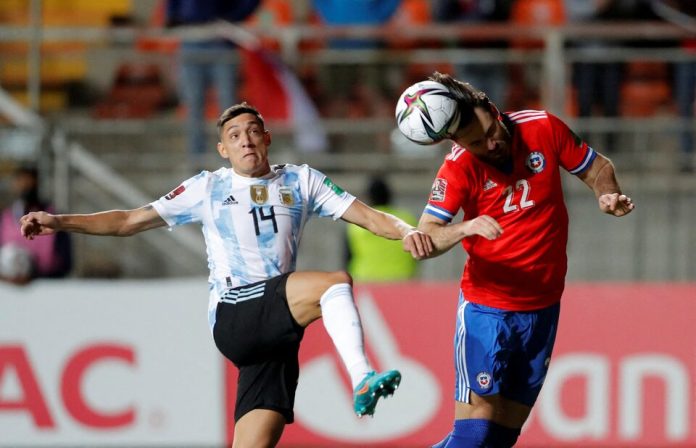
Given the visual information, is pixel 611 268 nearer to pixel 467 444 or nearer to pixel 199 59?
pixel 199 59

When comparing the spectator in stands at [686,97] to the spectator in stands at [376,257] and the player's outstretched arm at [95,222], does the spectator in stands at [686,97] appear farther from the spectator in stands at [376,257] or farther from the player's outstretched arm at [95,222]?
the player's outstretched arm at [95,222]

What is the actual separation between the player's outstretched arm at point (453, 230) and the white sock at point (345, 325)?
20.6 inches

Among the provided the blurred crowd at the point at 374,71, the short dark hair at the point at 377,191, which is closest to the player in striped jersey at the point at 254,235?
the short dark hair at the point at 377,191

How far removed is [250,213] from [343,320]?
2.99 ft

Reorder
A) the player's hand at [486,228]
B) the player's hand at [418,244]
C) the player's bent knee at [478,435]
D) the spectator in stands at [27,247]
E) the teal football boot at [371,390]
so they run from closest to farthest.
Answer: the player's hand at [486,228]
the teal football boot at [371,390]
the player's hand at [418,244]
the player's bent knee at [478,435]
the spectator in stands at [27,247]

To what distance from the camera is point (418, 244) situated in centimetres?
693

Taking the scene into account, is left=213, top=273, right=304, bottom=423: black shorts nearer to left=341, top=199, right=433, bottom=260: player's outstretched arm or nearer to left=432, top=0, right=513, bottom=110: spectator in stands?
left=341, top=199, right=433, bottom=260: player's outstretched arm

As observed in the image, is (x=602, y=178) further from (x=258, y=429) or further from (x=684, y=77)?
(x=684, y=77)

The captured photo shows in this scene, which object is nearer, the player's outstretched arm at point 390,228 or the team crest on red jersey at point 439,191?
the player's outstretched arm at point 390,228

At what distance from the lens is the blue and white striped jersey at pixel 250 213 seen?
7.56 metres

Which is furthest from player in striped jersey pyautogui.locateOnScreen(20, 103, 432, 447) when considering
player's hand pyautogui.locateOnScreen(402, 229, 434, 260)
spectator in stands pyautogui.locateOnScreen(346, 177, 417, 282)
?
spectator in stands pyautogui.locateOnScreen(346, 177, 417, 282)

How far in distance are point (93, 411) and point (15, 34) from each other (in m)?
3.93

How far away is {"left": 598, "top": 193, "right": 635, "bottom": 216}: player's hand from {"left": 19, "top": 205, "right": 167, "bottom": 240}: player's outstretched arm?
2.46m

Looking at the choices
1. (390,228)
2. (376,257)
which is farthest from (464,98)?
(376,257)
